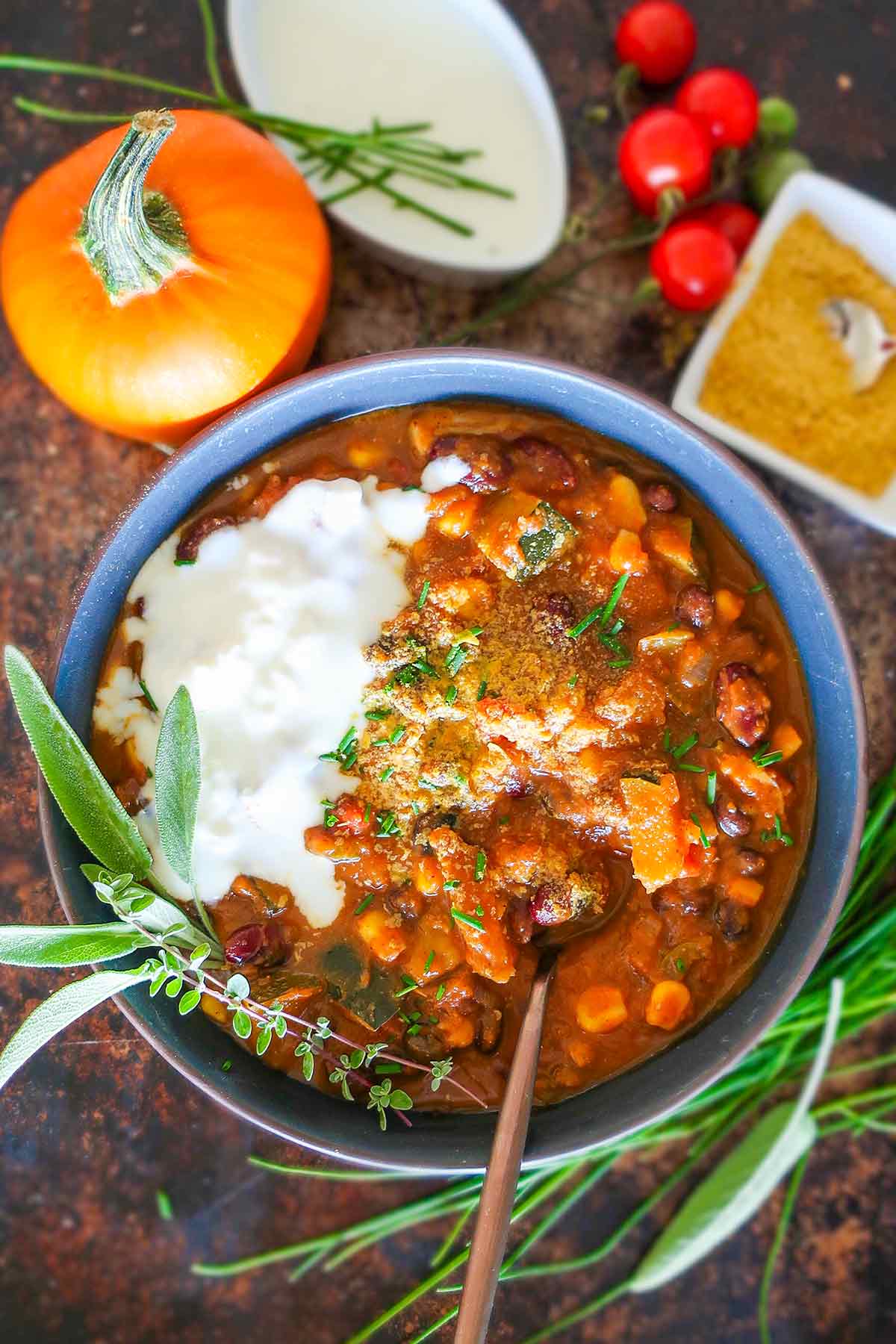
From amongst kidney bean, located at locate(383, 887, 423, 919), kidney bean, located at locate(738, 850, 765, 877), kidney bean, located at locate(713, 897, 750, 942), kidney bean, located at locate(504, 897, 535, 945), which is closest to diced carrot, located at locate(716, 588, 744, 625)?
kidney bean, located at locate(738, 850, 765, 877)

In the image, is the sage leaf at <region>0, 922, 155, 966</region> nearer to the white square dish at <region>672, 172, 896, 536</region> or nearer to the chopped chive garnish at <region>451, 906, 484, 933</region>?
the chopped chive garnish at <region>451, 906, 484, 933</region>

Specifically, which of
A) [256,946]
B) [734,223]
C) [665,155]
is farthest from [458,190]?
[256,946]

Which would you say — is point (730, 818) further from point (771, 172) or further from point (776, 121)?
→ point (776, 121)

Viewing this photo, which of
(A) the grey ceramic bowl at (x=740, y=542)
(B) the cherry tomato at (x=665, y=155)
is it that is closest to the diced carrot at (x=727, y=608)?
(A) the grey ceramic bowl at (x=740, y=542)

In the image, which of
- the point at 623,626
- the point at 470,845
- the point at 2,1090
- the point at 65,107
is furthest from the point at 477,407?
the point at 2,1090

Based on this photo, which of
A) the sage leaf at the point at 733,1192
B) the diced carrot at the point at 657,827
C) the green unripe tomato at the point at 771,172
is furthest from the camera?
the green unripe tomato at the point at 771,172

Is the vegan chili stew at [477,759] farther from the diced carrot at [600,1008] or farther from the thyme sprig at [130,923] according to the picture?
the thyme sprig at [130,923]
